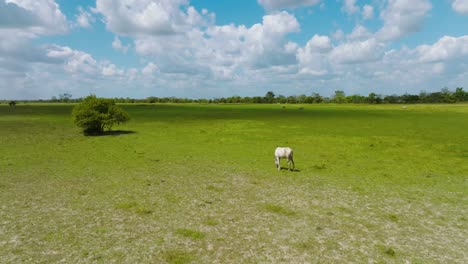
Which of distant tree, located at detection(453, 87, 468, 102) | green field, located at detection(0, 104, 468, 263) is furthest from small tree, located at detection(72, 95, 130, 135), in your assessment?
distant tree, located at detection(453, 87, 468, 102)

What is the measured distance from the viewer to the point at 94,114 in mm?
42312

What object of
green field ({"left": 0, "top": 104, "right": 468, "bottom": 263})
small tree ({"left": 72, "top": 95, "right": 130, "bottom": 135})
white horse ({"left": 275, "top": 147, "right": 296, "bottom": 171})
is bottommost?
green field ({"left": 0, "top": 104, "right": 468, "bottom": 263})

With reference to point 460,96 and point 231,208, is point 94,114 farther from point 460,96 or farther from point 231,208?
point 460,96

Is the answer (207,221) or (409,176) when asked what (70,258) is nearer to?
(207,221)

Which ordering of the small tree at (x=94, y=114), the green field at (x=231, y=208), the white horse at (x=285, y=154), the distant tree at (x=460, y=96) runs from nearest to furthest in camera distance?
the green field at (x=231, y=208)
the white horse at (x=285, y=154)
the small tree at (x=94, y=114)
the distant tree at (x=460, y=96)

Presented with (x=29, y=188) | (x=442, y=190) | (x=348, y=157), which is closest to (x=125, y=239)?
(x=29, y=188)

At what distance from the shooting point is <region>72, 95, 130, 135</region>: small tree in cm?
4216

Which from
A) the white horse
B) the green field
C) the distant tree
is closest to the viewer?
the green field

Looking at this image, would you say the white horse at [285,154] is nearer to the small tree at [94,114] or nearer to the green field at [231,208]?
the green field at [231,208]

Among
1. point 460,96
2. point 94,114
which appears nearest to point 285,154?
point 94,114

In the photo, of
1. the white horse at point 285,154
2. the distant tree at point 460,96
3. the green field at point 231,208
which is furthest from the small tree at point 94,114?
the distant tree at point 460,96

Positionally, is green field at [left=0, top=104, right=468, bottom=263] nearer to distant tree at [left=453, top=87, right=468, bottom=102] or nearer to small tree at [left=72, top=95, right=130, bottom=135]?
small tree at [left=72, top=95, right=130, bottom=135]

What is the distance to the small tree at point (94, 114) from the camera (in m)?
42.2

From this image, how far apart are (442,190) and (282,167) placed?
33.5 feet
